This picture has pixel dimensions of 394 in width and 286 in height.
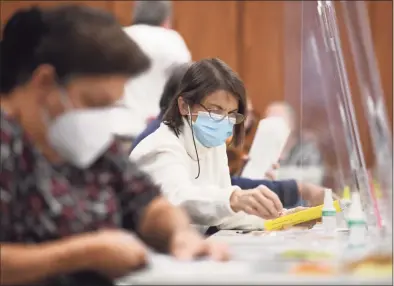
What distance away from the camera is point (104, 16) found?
4.04 feet

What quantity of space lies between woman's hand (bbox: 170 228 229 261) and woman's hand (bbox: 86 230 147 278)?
143 millimetres

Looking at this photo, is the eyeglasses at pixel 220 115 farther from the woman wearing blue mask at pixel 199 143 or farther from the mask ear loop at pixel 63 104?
the mask ear loop at pixel 63 104

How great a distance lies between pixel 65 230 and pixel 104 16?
1.09 feet

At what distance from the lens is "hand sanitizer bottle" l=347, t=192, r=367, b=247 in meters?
1.54

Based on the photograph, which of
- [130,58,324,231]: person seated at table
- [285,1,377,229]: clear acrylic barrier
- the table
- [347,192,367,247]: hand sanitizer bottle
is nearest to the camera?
the table

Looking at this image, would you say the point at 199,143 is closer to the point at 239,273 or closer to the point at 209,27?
the point at 239,273

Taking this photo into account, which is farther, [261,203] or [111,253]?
[261,203]

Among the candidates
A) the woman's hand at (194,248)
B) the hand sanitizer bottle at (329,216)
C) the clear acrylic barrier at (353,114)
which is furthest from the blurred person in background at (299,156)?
A: the woman's hand at (194,248)

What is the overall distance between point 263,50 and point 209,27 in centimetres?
44

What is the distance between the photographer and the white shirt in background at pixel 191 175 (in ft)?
6.47

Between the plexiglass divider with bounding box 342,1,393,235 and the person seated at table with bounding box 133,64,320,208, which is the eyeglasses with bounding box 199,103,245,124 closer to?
the person seated at table with bounding box 133,64,320,208

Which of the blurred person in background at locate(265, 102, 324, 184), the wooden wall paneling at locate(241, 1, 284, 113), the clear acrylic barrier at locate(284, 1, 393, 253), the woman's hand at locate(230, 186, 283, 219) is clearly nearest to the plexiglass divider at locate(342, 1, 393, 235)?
the clear acrylic barrier at locate(284, 1, 393, 253)

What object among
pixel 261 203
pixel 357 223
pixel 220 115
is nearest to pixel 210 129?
pixel 220 115

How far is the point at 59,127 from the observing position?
1188mm
